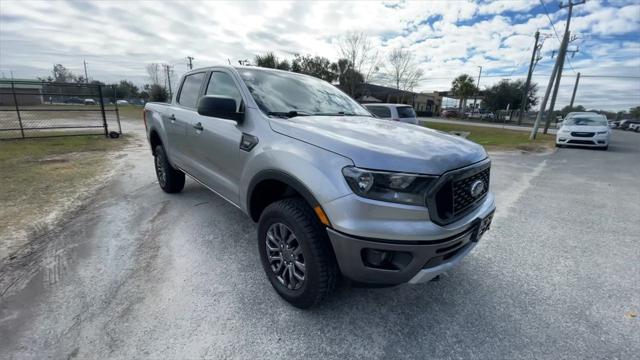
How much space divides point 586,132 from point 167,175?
13712 millimetres

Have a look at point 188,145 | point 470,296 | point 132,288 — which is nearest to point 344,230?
point 470,296

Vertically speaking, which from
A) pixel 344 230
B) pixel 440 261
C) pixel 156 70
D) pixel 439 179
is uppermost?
pixel 156 70

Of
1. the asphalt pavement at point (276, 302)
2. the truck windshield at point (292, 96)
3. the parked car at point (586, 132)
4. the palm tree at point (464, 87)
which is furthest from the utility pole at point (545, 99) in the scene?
the palm tree at point (464, 87)

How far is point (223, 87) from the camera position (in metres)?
3.05

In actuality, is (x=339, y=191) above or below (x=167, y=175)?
above

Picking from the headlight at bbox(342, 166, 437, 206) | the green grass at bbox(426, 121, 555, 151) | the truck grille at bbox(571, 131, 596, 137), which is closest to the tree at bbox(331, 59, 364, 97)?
the green grass at bbox(426, 121, 555, 151)

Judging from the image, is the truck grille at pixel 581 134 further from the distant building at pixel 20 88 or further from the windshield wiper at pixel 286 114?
the distant building at pixel 20 88

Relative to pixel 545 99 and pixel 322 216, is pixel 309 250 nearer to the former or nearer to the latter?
pixel 322 216

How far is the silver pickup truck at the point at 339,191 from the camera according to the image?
1678mm

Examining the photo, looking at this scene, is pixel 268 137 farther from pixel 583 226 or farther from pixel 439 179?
pixel 583 226

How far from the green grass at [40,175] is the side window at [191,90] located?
2203 millimetres

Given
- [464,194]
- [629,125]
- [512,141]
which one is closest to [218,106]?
[464,194]

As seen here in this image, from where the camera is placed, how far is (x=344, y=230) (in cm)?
169

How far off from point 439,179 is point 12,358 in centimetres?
269
